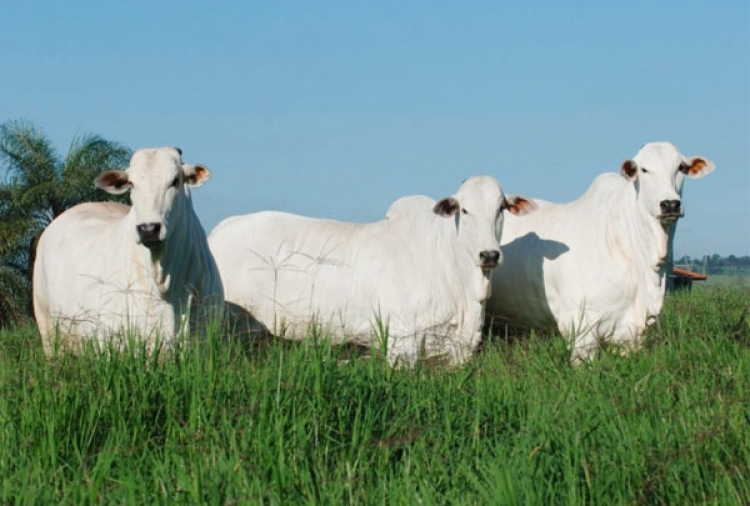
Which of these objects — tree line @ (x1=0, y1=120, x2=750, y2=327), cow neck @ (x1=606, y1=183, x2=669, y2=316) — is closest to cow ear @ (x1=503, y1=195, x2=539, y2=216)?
cow neck @ (x1=606, y1=183, x2=669, y2=316)

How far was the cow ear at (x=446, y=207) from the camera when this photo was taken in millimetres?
9248

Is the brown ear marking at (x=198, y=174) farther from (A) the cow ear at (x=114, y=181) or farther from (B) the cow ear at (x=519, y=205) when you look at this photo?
(B) the cow ear at (x=519, y=205)

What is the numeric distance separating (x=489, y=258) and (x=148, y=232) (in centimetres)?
276

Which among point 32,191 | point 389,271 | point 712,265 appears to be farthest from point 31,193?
point 712,265

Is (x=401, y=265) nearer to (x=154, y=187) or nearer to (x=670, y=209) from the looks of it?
(x=670, y=209)

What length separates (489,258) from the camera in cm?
872

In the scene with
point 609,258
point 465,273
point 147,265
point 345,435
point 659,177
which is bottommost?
point 345,435

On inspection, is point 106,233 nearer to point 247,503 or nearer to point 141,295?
point 141,295

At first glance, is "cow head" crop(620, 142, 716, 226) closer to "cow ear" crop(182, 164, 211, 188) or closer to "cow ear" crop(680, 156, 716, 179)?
"cow ear" crop(680, 156, 716, 179)

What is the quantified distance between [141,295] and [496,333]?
12.0ft

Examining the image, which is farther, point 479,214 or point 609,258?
point 609,258

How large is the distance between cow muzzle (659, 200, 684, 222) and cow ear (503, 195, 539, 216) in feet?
3.71

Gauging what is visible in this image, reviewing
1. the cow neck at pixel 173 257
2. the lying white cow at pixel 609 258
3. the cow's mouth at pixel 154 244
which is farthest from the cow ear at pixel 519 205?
the cow's mouth at pixel 154 244

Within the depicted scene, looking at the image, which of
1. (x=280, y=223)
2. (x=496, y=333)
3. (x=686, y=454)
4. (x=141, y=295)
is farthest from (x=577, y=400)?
(x=280, y=223)
